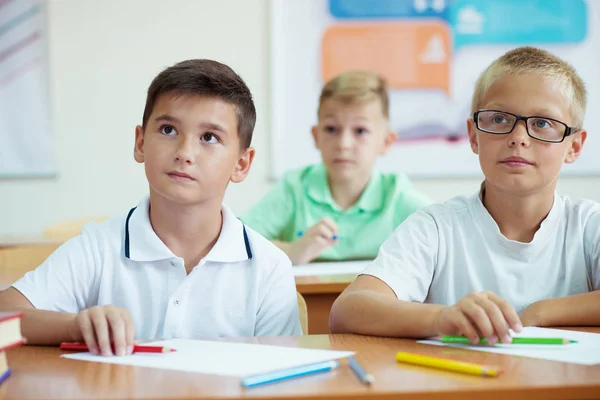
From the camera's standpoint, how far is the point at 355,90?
3.08 meters

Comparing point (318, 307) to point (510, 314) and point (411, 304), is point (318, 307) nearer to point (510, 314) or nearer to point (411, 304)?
point (411, 304)

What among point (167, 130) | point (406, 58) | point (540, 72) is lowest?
point (167, 130)

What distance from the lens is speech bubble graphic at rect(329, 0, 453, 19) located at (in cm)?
441

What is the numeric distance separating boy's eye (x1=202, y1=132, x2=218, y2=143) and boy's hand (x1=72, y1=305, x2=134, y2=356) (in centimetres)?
51

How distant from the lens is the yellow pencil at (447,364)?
922 millimetres

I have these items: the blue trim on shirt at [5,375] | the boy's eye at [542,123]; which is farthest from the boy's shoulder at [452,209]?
the blue trim on shirt at [5,375]

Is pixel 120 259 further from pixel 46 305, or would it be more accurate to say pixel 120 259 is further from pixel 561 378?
pixel 561 378

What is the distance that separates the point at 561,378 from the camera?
0.91 metres

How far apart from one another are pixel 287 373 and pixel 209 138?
2.48 ft

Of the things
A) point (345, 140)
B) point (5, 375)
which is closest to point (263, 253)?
point (5, 375)

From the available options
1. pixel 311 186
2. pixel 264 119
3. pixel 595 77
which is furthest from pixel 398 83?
pixel 311 186

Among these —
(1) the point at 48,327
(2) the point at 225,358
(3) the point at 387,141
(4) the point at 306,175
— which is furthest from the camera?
(3) the point at 387,141

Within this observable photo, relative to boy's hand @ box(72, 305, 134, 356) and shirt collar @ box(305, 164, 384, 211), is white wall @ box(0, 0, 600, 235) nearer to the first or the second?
shirt collar @ box(305, 164, 384, 211)

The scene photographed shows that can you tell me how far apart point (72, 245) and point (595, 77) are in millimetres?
3843
